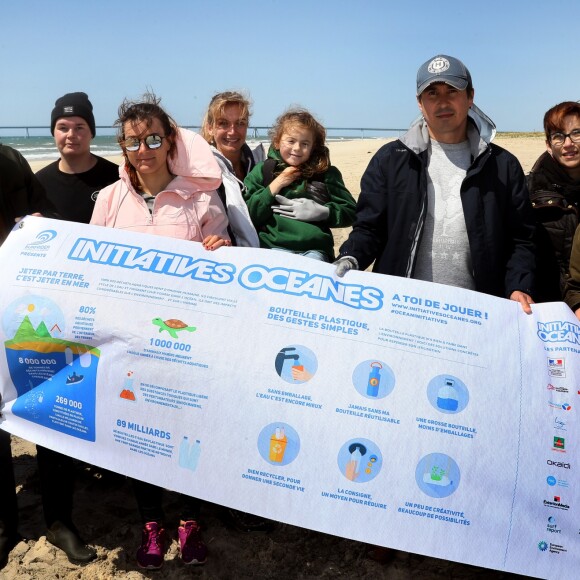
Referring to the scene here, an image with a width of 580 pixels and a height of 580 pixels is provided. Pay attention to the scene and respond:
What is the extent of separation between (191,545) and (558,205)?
282 centimetres

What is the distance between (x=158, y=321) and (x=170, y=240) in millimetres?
504

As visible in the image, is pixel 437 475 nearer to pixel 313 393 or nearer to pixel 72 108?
pixel 313 393

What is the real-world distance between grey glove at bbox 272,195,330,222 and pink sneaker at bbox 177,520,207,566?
73.3 inches

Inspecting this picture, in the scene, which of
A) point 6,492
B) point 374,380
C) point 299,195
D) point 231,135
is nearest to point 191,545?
point 6,492

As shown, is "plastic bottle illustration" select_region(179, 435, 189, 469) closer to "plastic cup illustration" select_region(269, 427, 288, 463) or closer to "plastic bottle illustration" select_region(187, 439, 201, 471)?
"plastic bottle illustration" select_region(187, 439, 201, 471)

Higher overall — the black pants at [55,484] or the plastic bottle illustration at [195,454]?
the plastic bottle illustration at [195,454]

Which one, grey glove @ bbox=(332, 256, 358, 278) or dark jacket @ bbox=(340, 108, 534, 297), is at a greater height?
dark jacket @ bbox=(340, 108, 534, 297)

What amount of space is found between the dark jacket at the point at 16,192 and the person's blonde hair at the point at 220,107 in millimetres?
1302

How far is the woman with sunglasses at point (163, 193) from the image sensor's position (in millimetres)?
3361

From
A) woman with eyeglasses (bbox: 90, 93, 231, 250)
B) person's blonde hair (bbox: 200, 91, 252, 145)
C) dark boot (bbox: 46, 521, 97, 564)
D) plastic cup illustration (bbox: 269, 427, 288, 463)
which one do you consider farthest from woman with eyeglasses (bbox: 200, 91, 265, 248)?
dark boot (bbox: 46, 521, 97, 564)

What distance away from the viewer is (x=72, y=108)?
400cm

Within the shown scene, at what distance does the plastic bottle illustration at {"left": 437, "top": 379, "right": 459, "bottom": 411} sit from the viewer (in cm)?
283

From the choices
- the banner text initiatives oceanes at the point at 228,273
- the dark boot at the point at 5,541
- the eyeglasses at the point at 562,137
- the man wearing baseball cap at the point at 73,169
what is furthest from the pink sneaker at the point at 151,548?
the eyeglasses at the point at 562,137

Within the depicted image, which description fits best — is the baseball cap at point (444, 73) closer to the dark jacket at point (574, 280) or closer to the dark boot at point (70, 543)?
the dark jacket at point (574, 280)
